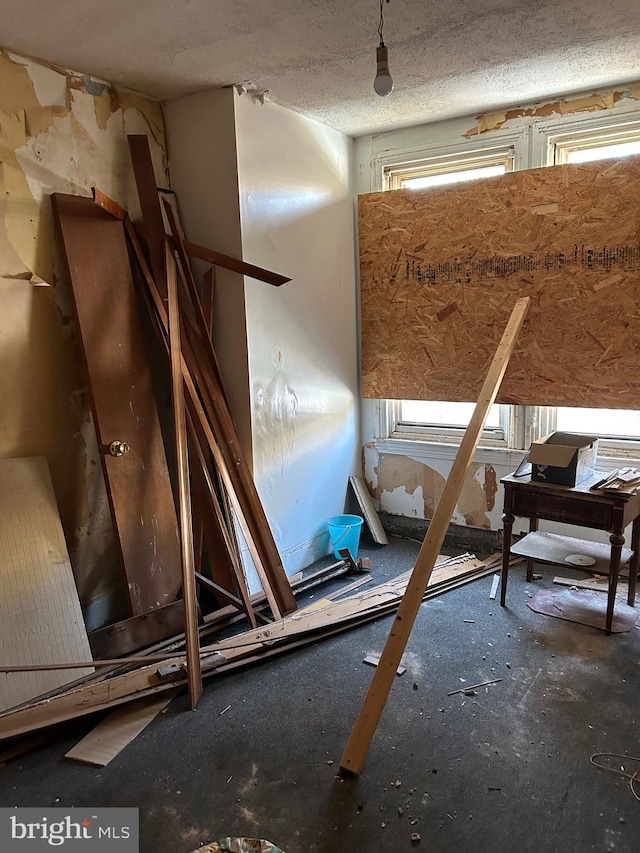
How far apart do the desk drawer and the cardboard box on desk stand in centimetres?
9

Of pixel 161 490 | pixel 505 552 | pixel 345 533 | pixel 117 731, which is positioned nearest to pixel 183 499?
pixel 161 490

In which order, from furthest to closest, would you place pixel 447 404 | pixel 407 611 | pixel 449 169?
1. pixel 447 404
2. pixel 449 169
3. pixel 407 611

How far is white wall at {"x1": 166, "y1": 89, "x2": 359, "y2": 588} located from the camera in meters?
3.11

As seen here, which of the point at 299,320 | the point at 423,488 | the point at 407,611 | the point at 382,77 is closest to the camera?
the point at 382,77

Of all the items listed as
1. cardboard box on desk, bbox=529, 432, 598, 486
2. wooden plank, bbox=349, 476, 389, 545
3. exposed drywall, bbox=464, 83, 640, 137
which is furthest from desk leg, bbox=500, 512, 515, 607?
exposed drywall, bbox=464, 83, 640, 137

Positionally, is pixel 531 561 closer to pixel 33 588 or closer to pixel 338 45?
pixel 33 588

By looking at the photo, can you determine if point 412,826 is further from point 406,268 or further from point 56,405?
point 406,268

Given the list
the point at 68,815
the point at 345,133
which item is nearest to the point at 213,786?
the point at 68,815

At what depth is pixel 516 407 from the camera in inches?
144

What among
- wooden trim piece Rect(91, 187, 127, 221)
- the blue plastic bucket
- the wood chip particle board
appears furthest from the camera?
the blue plastic bucket

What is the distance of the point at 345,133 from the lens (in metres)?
3.83

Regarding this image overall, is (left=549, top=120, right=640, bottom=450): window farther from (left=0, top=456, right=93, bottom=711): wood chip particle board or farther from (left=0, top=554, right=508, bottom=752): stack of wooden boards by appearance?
(left=0, top=456, right=93, bottom=711): wood chip particle board

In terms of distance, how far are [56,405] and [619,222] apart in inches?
118

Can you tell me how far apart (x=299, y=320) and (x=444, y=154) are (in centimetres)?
140
